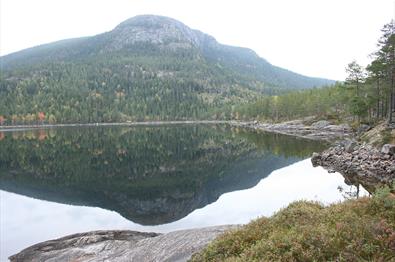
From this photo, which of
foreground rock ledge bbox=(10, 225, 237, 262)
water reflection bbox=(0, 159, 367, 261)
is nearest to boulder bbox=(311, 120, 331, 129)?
water reflection bbox=(0, 159, 367, 261)

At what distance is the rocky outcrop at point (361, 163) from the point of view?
42250 mm

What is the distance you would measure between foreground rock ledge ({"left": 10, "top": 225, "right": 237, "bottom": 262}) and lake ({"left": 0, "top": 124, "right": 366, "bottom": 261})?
419 centimetres

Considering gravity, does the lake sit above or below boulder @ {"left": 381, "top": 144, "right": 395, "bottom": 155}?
below

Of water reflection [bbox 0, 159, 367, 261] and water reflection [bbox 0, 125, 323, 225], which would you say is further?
water reflection [bbox 0, 125, 323, 225]

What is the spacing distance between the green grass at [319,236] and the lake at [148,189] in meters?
16.7

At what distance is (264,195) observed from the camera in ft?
145

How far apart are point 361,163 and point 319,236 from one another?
39.7 meters

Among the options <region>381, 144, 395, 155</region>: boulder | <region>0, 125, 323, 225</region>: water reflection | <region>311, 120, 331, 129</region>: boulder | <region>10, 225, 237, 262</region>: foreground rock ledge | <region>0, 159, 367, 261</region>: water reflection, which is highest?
<region>10, 225, 237, 262</region>: foreground rock ledge

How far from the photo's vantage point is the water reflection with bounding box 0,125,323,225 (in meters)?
43.5

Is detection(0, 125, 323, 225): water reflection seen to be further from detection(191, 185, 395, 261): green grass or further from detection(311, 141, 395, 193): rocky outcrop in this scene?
detection(191, 185, 395, 261): green grass

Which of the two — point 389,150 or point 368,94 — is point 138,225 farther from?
point 368,94

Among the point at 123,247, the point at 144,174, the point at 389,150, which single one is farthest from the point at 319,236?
the point at 144,174

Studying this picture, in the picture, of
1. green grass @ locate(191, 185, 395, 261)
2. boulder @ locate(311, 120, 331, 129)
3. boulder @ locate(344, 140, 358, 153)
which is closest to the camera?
green grass @ locate(191, 185, 395, 261)

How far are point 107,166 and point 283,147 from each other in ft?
127
